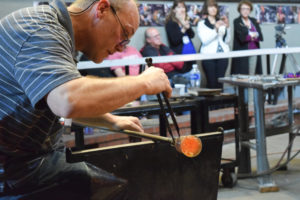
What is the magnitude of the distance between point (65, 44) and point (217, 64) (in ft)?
14.3

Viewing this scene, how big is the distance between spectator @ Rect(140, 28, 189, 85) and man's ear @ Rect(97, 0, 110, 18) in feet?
11.3

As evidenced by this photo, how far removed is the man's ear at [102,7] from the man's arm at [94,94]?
0.27m

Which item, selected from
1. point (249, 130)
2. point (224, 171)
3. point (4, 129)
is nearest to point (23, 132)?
point (4, 129)

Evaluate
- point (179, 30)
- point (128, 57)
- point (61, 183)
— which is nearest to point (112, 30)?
point (61, 183)

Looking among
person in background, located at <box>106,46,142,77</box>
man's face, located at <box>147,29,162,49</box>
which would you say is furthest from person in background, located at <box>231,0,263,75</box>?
person in background, located at <box>106,46,142,77</box>

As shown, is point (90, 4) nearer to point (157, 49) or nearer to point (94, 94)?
point (94, 94)

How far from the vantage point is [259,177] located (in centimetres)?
308

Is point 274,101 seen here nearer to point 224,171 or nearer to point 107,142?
point 224,171

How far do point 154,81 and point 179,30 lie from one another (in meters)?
3.99

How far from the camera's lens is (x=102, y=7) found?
119 centimetres

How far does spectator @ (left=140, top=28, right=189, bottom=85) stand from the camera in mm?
4672

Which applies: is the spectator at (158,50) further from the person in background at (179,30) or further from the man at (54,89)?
the man at (54,89)

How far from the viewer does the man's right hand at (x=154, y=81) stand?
42.0 inches

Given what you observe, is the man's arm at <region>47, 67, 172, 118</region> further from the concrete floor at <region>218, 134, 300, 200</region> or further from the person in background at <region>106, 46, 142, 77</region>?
the person in background at <region>106, 46, 142, 77</region>
